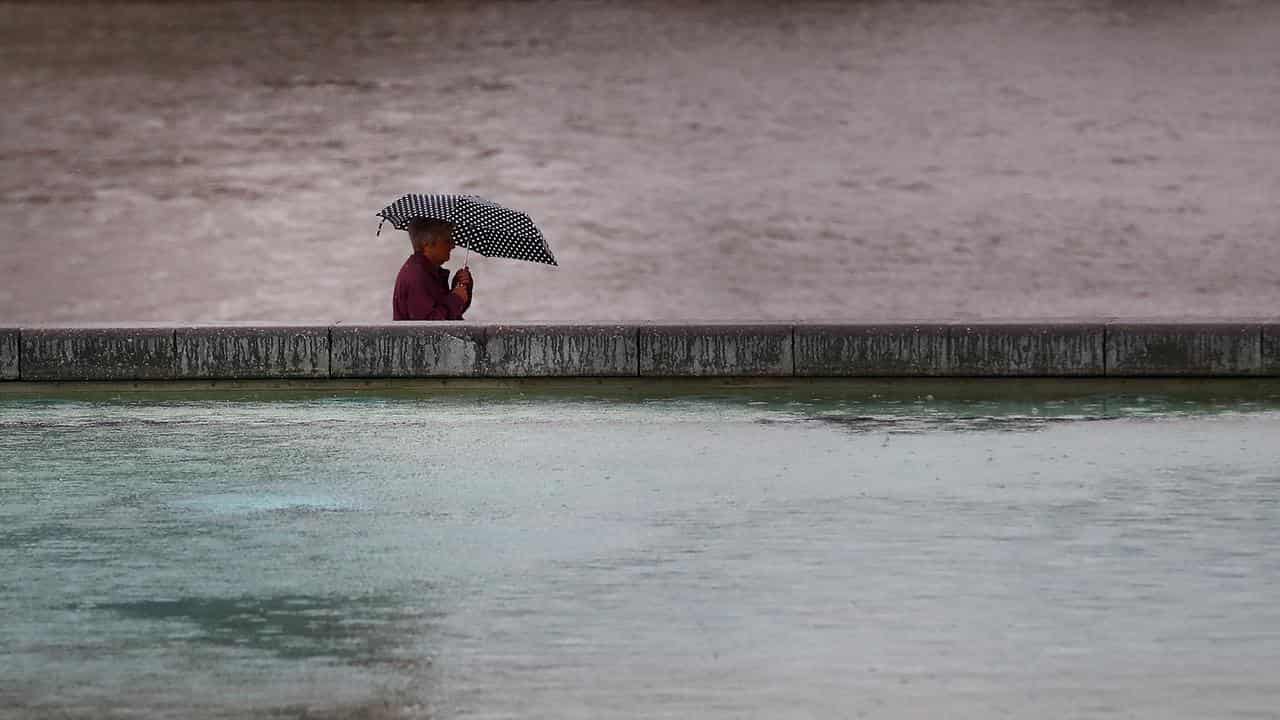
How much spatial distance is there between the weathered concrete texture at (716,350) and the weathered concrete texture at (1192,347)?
6.13ft

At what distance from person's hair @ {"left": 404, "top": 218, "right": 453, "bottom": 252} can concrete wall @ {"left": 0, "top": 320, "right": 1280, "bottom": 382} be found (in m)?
0.55

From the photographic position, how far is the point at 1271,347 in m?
15.0

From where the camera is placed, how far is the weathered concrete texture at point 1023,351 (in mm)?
15117

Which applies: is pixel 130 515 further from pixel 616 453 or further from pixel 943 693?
pixel 943 693

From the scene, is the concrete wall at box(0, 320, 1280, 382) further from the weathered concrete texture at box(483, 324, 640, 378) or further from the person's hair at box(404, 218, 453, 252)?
the person's hair at box(404, 218, 453, 252)

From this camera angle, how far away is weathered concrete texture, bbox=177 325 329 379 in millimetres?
15156

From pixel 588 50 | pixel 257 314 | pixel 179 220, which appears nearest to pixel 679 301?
pixel 257 314

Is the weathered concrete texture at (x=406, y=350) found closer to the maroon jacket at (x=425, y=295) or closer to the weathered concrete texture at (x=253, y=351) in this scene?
the weathered concrete texture at (x=253, y=351)

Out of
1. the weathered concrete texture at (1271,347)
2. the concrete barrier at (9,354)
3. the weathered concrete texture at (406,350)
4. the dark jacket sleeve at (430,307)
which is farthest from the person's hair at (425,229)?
the weathered concrete texture at (1271,347)

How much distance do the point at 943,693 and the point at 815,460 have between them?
5.01 meters

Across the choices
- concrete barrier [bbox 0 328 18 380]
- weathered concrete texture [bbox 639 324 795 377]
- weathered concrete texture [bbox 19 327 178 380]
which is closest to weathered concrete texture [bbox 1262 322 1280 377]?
weathered concrete texture [bbox 639 324 795 377]

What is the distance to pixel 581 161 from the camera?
A: 26.1 metres

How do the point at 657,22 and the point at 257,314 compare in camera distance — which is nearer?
the point at 257,314

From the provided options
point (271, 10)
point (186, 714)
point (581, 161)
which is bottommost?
point (186, 714)
